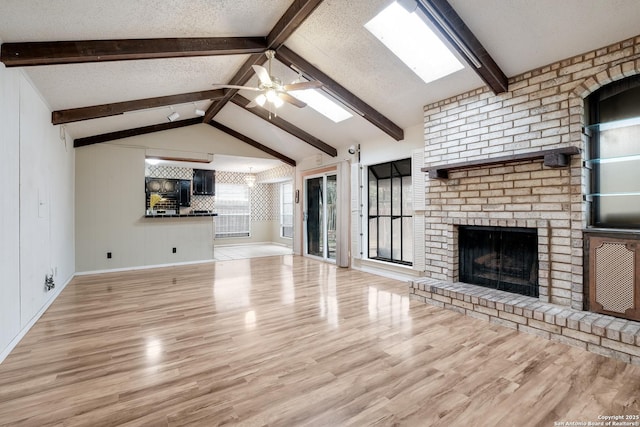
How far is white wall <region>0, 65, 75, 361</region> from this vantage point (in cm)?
252

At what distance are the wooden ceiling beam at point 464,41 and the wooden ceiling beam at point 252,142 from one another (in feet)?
17.4

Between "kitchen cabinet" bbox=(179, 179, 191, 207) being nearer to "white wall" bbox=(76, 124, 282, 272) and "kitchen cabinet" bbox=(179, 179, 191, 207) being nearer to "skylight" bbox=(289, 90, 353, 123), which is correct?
"white wall" bbox=(76, 124, 282, 272)

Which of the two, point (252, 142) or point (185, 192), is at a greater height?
point (252, 142)

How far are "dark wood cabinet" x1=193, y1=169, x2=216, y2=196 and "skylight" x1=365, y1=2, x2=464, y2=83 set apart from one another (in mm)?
7191

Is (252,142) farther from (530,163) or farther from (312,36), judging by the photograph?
(530,163)

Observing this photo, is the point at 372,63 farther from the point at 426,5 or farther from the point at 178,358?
the point at 178,358

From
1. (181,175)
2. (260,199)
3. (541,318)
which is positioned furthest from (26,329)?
(260,199)

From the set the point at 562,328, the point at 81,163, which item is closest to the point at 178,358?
the point at 562,328

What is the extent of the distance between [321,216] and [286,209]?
2.85m

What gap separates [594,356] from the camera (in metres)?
2.50

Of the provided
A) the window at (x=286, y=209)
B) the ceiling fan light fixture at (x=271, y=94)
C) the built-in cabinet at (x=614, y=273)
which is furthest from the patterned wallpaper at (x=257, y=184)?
the built-in cabinet at (x=614, y=273)

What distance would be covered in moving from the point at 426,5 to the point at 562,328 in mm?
3149

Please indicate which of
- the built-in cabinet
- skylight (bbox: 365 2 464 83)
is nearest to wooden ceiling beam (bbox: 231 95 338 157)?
skylight (bbox: 365 2 464 83)

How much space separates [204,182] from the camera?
916 cm
